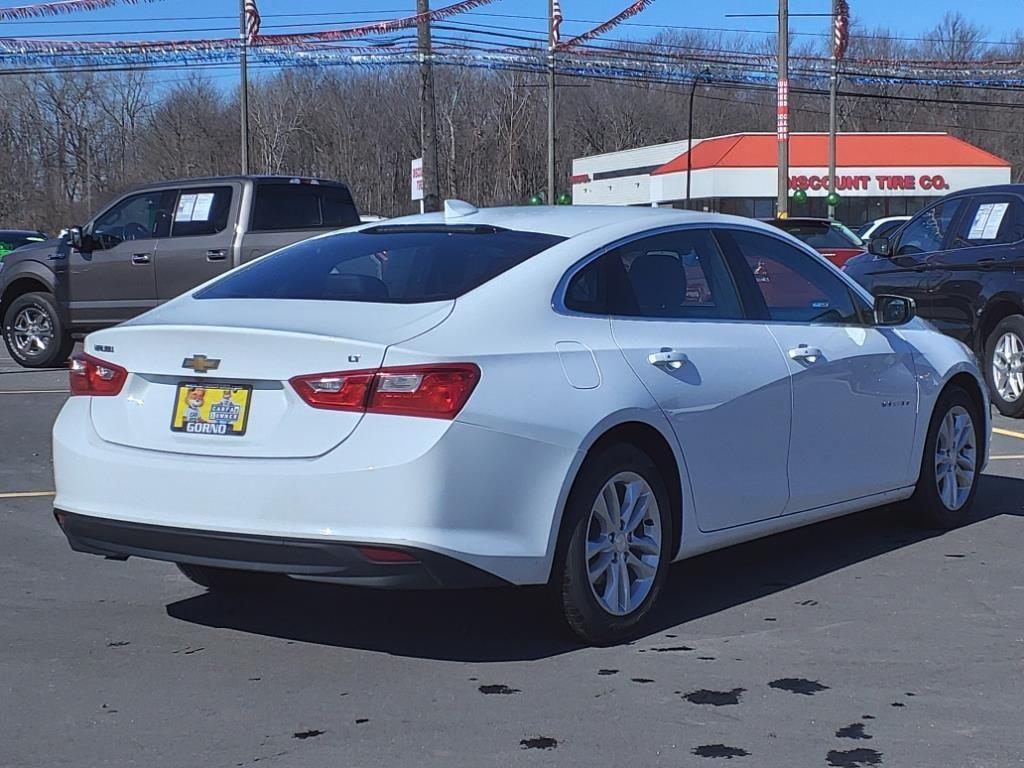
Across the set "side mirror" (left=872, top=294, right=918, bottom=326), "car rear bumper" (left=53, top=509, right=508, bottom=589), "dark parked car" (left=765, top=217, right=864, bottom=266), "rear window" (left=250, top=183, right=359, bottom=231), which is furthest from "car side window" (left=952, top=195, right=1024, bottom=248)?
"car rear bumper" (left=53, top=509, right=508, bottom=589)

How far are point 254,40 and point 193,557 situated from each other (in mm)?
28613

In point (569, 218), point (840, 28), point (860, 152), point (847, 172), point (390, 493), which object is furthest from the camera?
point (860, 152)

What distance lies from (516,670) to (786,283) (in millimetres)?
2410

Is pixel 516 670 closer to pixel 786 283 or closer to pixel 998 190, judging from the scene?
pixel 786 283

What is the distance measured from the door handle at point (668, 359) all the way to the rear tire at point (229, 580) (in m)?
1.80

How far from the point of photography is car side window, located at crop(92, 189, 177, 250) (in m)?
15.2

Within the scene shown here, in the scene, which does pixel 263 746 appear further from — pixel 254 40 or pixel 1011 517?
pixel 254 40

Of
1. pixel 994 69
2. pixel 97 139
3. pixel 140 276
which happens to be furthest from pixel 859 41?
pixel 140 276

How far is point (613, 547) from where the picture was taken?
508 cm

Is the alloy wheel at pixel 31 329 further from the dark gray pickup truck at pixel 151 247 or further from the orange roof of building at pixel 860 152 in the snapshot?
the orange roof of building at pixel 860 152

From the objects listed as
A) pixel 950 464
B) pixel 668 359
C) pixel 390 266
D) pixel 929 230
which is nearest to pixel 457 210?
pixel 390 266

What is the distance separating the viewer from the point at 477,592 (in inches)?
231

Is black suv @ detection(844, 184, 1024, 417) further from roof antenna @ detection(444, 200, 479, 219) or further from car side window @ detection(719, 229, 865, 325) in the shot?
roof antenna @ detection(444, 200, 479, 219)

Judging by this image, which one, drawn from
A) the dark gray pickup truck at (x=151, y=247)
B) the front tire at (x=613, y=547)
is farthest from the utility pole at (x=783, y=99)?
the front tire at (x=613, y=547)
